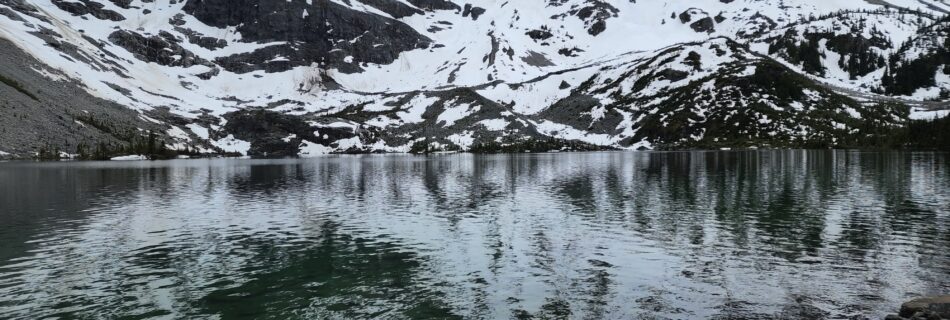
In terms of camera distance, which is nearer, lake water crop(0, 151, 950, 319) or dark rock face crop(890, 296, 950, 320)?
dark rock face crop(890, 296, 950, 320)

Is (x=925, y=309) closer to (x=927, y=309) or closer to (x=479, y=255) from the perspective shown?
(x=927, y=309)

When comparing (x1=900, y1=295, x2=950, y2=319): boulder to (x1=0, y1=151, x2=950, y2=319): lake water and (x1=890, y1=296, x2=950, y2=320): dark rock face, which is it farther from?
(x1=0, y1=151, x2=950, y2=319): lake water

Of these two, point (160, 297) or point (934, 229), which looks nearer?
point (160, 297)

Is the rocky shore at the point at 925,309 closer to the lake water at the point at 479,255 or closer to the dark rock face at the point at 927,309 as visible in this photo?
the dark rock face at the point at 927,309

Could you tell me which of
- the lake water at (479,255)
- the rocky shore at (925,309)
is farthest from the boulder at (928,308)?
the lake water at (479,255)

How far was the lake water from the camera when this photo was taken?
102ft

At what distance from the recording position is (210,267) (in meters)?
40.9

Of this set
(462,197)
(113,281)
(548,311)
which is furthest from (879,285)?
(462,197)

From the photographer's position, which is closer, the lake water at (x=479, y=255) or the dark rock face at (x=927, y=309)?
the dark rock face at (x=927, y=309)

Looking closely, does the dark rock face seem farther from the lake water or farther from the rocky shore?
the lake water

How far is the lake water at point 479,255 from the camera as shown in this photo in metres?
31.2

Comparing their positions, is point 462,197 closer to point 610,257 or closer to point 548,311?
point 610,257

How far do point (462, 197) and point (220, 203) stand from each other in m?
34.2

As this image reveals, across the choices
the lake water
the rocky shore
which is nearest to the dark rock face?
the rocky shore
